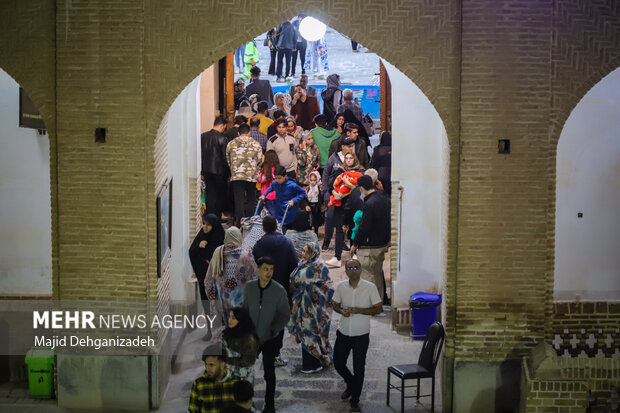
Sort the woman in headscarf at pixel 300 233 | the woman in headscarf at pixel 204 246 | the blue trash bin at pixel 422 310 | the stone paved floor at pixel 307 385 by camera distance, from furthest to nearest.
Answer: the woman in headscarf at pixel 300 233
the blue trash bin at pixel 422 310
the woman in headscarf at pixel 204 246
the stone paved floor at pixel 307 385

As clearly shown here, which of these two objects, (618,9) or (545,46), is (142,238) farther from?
(618,9)

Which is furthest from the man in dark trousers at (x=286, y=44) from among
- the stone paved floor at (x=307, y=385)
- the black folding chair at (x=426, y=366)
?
the black folding chair at (x=426, y=366)

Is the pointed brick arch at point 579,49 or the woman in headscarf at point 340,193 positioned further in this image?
the woman in headscarf at point 340,193

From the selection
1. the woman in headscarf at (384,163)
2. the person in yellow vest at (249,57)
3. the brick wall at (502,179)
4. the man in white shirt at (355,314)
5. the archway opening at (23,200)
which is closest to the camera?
the brick wall at (502,179)

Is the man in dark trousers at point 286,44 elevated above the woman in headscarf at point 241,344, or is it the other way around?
the man in dark trousers at point 286,44

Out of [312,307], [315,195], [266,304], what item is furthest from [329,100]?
[266,304]

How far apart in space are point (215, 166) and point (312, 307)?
4684 mm

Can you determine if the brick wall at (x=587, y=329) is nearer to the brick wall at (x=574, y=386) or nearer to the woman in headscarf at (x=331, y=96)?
the brick wall at (x=574, y=386)

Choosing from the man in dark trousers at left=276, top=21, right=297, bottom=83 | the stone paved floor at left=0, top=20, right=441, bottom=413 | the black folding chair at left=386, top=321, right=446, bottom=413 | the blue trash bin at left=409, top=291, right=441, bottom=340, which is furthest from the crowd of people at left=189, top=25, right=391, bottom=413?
the man in dark trousers at left=276, top=21, right=297, bottom=83

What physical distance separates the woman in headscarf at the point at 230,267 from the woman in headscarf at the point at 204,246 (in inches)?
19.1

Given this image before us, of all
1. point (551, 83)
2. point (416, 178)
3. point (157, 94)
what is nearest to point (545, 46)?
point (551, 83)

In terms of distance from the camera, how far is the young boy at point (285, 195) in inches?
544

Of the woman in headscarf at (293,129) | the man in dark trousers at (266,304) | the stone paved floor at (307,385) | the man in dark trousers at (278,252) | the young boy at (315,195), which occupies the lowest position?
the stone paved floor at (307,385)

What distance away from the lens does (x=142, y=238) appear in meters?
10.6
